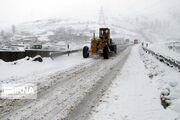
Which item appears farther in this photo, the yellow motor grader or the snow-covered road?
the yellow motor grader

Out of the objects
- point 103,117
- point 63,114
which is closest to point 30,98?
point 63,114

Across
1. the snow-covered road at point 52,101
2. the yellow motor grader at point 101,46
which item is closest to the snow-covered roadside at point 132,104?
the snow-covered road at point 52,101

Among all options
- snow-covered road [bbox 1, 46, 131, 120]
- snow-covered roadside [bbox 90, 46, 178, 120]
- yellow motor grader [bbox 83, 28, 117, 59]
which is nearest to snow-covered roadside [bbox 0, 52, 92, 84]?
snow-covered road [bbox 1, 46, 131, 120]

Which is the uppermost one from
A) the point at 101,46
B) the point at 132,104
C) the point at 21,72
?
the point at 101,46

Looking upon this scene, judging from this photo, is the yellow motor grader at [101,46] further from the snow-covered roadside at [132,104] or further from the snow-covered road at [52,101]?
the snow-covered roadside at [132,104]

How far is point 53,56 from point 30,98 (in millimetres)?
7203

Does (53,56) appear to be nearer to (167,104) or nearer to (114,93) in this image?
(114,93)

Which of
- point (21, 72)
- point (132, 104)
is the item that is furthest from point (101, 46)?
point (132, 104)

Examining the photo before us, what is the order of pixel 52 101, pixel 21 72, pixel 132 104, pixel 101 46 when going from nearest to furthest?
pixel 132 104 < pixel 52 101 < pixel 21 72 < pixel 101 46

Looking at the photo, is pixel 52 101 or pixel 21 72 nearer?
pixel 52 101

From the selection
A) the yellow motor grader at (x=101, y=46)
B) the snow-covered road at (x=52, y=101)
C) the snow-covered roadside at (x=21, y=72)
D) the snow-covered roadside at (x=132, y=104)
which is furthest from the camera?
the yellow motor grader at (x=101, y=46)

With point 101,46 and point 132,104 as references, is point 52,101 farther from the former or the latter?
point 101,46

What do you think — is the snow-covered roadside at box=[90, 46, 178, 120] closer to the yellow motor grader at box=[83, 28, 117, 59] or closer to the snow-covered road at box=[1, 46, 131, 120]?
the snow-covered road at box=[1, 46, 131, 120]

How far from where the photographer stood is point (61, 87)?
18.5ft
